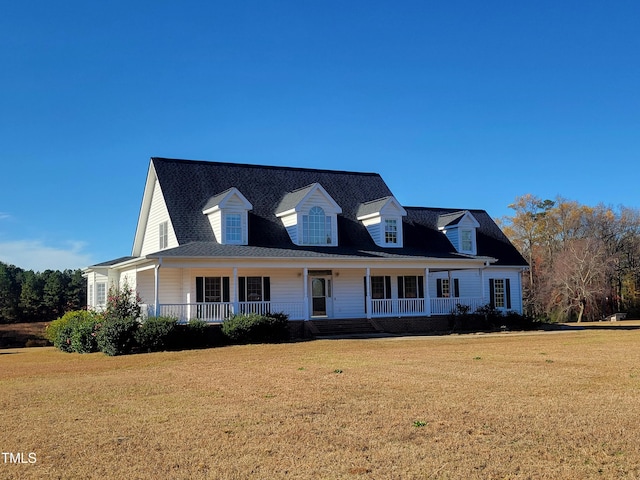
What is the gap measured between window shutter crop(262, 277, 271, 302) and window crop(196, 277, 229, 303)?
1.78 m

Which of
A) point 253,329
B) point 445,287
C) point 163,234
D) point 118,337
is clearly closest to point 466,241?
point 445,287

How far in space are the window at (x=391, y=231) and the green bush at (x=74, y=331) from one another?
588 inches

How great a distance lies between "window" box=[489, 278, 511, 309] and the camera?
127 ft

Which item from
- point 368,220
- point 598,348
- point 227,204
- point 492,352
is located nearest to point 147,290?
point 227,204

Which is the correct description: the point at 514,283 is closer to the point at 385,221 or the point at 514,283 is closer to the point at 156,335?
the point at 385,221

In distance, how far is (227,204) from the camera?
95.7 feet

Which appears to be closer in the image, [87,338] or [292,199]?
[87,338]

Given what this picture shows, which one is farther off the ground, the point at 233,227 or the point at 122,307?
the point at 233,227

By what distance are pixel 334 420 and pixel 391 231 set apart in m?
24.7

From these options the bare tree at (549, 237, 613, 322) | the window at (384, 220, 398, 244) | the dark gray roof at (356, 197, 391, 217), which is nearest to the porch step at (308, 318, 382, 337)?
the window at (384, 220, 398, 244)

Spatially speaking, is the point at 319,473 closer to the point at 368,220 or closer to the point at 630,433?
the point at 630,433

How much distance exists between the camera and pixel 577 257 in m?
47.5

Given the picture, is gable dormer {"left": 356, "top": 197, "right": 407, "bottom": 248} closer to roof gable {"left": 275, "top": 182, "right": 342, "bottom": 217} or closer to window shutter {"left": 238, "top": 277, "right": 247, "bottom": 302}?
roof gable {"left": 275, "top": 182, "right": 342, "bottom": 217}

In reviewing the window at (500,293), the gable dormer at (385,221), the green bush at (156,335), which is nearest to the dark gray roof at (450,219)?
the window at (500,293)
